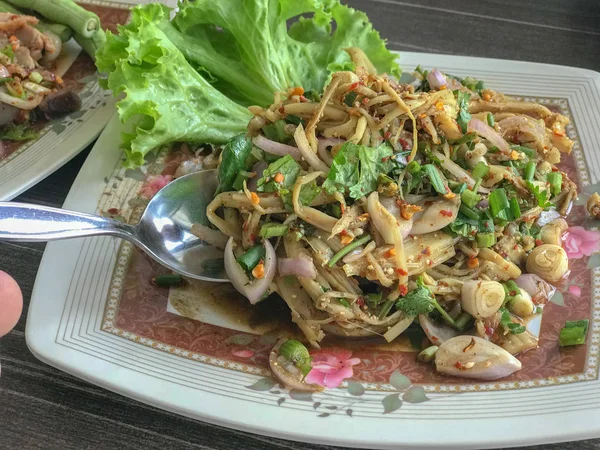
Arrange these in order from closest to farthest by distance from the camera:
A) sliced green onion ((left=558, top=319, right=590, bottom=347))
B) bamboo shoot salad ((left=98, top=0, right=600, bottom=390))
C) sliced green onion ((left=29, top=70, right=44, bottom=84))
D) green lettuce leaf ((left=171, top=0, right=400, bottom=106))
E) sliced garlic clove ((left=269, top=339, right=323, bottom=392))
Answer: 1. sliced garlic clove ((left=269, top=339, right=323, bottom=392))
2. sliced green onion ((left=558, top=319, right=590, bottom=347))
3. bamboo shoot salad ((left=98, top=0, right=600, bottom=390))
4. green lettuce leaf ((left=171, top=0, right=400, bottom=106))
5. sliced green onion ((left=29, top=70, right=44, bottom=84))

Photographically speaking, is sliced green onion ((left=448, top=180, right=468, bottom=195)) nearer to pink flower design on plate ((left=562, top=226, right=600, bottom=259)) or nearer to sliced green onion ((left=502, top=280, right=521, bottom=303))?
sliced green onion ((left=502, top=280, right=521, bottom=303))

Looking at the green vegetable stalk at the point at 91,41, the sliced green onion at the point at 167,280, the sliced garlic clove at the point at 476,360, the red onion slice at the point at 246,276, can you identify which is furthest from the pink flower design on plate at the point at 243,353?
the green vegetable stalk at the point at 91,41

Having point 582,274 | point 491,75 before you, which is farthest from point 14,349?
point 491,75

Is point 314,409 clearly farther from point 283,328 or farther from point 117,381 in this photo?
point 117,381

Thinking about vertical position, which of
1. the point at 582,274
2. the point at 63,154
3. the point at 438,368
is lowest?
the point at 63,154

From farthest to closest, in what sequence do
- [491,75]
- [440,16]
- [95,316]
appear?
[440,16]
[491,75]
[95,316]

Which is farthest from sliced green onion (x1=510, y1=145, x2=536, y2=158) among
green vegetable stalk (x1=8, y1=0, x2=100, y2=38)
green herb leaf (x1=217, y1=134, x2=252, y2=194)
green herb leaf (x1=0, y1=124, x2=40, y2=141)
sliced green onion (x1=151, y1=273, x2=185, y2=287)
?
green vegetable stalk (x1=8, y1=0, x2=100, y2=38)

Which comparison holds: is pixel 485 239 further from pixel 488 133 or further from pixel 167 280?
pixel 167 280
